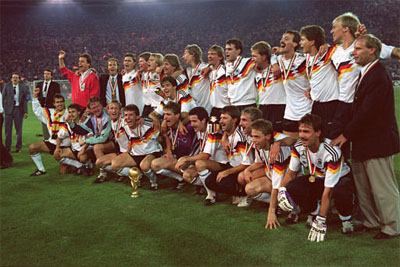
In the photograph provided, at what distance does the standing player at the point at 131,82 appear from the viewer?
7.09 meters

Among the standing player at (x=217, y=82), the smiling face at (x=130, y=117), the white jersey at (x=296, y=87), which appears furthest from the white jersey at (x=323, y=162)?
the smiling face at (x=130, y=117)

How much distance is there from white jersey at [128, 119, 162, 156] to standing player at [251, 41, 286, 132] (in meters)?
1.69

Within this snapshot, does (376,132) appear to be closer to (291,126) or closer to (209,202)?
(291,126)

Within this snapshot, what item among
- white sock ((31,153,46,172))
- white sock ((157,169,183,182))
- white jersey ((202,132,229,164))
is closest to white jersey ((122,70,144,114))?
white sock ((31,153,46,172))

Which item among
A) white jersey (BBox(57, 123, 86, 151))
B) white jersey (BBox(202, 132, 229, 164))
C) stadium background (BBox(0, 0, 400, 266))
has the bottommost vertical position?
stadium background (BBox(0, 0, 400, 266))

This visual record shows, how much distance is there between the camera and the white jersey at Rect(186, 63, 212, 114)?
248 inches

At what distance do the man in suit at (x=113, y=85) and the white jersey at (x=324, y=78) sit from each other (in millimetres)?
3855

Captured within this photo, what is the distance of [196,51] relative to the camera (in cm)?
634

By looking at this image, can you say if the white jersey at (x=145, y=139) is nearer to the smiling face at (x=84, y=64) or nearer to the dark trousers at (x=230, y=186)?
the dark trousers at (x=230, y=186)

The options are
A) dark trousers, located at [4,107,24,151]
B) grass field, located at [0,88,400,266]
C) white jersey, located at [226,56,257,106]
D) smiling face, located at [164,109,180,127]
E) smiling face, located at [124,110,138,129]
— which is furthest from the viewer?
dark trousers, located at [4,107,24,151]

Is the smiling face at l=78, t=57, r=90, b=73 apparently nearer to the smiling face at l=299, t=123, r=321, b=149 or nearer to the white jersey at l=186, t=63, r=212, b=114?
the white jersey at l=186, t=63, r=212, b=114

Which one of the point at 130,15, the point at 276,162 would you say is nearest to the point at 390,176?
the point at 276,162

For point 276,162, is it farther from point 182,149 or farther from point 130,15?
point 130,15

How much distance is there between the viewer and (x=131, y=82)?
23.4 feet
